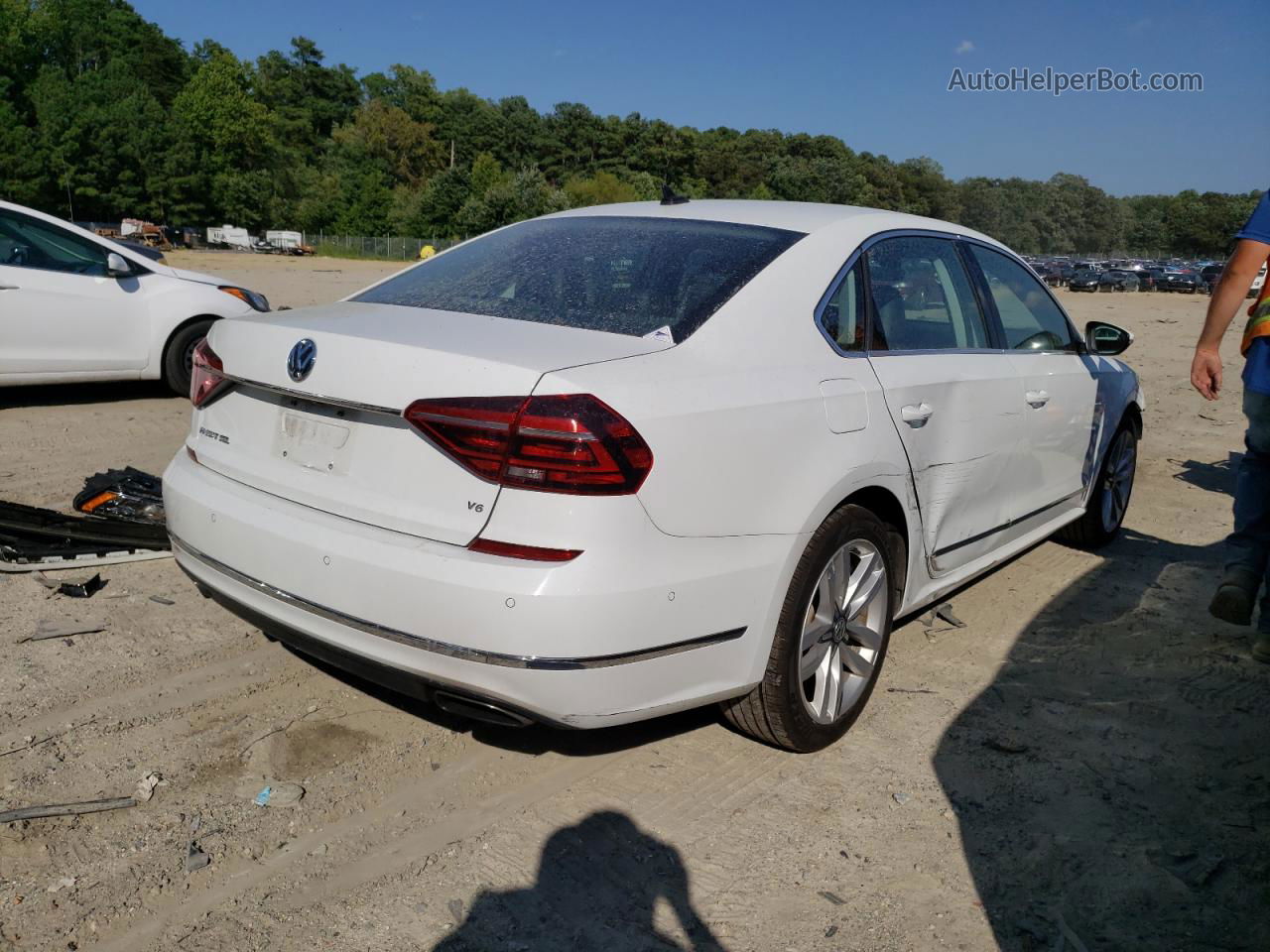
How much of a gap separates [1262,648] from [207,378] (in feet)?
13.4

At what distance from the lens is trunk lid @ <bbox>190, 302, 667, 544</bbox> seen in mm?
2490

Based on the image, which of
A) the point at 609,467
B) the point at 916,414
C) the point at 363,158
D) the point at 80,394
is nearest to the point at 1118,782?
the point at 916,414

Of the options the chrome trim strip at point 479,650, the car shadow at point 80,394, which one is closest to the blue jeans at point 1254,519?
the chrome trim strip at point 479,650

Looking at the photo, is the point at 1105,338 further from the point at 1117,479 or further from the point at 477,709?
the point at 477,709

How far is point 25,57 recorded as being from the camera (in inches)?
3597

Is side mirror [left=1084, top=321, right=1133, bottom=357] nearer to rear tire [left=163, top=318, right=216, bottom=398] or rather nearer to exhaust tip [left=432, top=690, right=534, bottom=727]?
exhaust tip [left=432, top=690, right=534, bottom=727]

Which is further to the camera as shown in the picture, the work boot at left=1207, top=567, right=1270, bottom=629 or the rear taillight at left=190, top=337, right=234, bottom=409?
the work boot at left=1207, top=567, right=1270, bottom=629

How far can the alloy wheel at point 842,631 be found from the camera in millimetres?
3131

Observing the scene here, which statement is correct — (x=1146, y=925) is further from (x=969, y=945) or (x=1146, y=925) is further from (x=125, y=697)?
(x=125, y=697)

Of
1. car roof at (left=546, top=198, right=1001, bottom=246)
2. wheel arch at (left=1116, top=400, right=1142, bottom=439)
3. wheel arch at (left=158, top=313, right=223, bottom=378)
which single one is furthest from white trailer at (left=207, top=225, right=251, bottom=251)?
car roof at (left=546, top=198, right=1001, bottom=246)

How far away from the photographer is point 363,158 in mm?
99688

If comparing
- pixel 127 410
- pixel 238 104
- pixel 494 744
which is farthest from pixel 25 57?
pixel 494 744

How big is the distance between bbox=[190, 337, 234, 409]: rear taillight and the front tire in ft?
5.88

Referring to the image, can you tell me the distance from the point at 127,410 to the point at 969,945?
736cm
